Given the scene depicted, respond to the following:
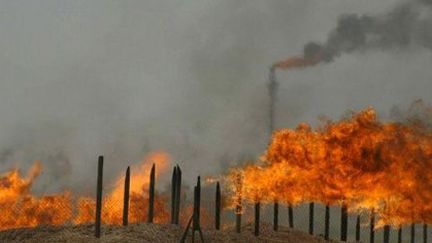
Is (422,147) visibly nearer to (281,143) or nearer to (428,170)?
(428,170)

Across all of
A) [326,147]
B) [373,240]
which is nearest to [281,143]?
[326,147]

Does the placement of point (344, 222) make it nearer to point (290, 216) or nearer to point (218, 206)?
point (290, 216)

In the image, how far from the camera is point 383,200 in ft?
198

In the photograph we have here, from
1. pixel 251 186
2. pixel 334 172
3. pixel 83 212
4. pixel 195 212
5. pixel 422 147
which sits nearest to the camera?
pixel 195 212

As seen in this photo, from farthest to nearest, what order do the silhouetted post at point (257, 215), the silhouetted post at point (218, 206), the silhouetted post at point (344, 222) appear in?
the silhouetted post at point (344, 222), the silhouetted post at point (257, 215), the silhouetted post at point (218, 206)

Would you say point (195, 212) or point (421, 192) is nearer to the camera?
point (195, 212)

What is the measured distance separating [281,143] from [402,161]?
33.0 ft

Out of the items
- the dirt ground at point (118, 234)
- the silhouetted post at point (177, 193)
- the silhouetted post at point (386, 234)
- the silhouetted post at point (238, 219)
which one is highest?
the silhouetted post at point (177, 193)

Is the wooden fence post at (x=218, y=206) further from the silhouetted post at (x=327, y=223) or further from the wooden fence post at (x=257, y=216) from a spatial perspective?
the silhouetted post at (x=327, y=223)

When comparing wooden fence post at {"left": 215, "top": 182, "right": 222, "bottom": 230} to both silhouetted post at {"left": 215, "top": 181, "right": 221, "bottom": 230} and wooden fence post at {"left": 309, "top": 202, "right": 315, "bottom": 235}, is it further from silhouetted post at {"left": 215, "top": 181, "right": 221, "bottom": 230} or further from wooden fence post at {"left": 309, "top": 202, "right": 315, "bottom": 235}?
wooden fence post at {"left": 309, "top": 202, "right": 315, "bottom": 235}

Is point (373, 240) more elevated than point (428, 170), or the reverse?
point (428, 170)

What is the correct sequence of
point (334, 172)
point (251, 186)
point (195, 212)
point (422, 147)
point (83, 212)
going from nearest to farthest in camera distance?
point (195, 212) < point (251, 186) < point (334, 172) < point (422, 147) < point (83, 212)

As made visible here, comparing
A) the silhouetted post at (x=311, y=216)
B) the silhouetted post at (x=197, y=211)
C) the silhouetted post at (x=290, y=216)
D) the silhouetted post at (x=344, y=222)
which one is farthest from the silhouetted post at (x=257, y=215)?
the silhouetted post at (x=344, y=222)

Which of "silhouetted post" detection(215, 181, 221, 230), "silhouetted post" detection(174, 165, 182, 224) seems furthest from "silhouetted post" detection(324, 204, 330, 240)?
"silhouetted post" detection(174, 165, 182, 224)
